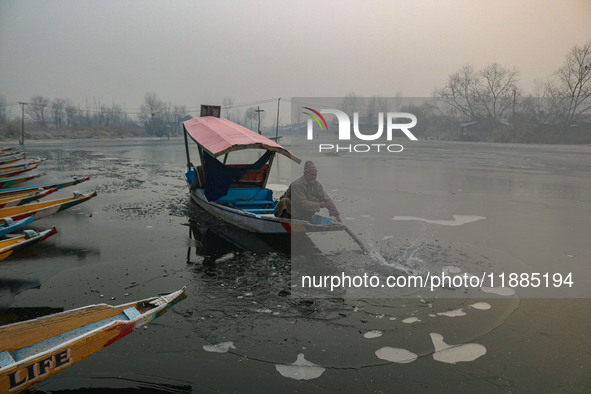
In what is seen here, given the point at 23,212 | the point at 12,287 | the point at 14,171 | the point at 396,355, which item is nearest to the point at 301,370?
the point at 396,355

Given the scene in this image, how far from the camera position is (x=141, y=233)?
8211 mm

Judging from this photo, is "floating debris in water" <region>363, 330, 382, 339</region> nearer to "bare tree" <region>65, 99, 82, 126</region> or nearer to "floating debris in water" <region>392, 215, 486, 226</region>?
"floating debris in water" <region>392, 215, 486, 226</region>

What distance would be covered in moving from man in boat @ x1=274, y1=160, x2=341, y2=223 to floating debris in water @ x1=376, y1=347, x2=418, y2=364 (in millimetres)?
3526

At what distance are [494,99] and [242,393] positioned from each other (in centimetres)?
7305

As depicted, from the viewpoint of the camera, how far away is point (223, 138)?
8.78m

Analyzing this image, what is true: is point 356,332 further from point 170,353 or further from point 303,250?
point 303,250

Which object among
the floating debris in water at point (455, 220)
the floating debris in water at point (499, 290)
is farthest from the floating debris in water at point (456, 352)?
the floating debris in water at point (455, 220)

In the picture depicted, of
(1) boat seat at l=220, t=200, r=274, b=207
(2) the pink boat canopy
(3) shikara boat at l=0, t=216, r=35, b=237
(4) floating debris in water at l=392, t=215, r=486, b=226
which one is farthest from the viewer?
(1) boat seat at l=220, t=200, r=274, b=207

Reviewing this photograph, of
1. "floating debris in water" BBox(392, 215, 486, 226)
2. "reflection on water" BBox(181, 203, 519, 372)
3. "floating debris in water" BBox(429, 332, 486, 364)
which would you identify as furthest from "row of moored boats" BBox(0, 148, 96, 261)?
"floating debris in water" BBox(392, 215, 486, 226)

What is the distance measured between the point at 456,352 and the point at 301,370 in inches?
63.3

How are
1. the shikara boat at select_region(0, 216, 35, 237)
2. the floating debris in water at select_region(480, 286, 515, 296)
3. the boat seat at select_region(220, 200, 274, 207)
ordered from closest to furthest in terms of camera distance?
1. the floating debris in water at select_region(480, 286, 515, 296)
2. the shikara boat at select_region(0, 216, 35, 237)
3. the boat seat at select_region(220, 200, 274, 207)

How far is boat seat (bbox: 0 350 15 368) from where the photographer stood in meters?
3.14

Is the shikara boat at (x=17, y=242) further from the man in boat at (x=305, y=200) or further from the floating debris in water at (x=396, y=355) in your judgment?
the floating debris in water at (x=396, y=355)

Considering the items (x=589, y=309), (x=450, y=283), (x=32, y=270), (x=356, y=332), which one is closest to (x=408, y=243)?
(x=450, y=283)
